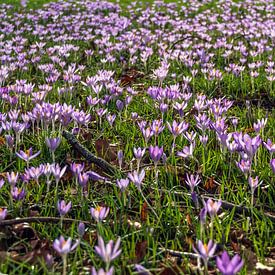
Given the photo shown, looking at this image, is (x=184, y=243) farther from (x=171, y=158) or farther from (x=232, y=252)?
(x=171, y=158)

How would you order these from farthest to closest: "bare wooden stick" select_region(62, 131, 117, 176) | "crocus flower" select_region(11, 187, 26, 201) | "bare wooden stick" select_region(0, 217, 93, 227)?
"bare wooden stick" select_region(62, 131, 117, 176) < "crocus flower" select_region(11, 187, 26, 201) < "bare wooden stick" select_region(0, 217, 93, 227)

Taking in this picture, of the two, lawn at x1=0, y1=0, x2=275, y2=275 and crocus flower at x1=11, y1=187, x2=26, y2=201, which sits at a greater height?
crocus flower at x1=11, y1=187, x2=26, y2=201

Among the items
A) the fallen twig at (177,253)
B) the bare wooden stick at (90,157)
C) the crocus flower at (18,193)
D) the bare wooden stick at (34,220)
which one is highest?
the crocus flower at (18,193)

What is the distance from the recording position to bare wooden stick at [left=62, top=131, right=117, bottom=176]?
8.01ft

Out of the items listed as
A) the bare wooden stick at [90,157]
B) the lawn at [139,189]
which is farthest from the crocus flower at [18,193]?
the bare wooden stick at [90,157]

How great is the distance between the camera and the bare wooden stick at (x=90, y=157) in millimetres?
2441

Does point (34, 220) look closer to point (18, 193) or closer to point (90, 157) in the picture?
point (18, 193)

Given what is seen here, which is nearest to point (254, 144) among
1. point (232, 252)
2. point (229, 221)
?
point (229, 221)

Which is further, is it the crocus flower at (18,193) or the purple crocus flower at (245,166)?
the purple crocus flower at (245,166)

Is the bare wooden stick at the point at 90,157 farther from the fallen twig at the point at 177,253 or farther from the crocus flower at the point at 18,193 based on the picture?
the fallen twig at the point at 177,253

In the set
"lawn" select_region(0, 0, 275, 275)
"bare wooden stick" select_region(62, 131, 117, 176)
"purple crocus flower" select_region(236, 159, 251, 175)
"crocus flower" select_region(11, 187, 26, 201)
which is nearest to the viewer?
"lawn" select_region(0, 0, 275, 275)

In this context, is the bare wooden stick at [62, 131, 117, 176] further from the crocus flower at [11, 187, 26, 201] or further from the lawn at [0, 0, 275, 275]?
the crocus flower at [11, 187, 26, 201]

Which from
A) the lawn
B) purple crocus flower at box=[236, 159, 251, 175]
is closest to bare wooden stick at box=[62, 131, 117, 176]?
the lawn

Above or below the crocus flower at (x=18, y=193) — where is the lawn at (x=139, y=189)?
below
